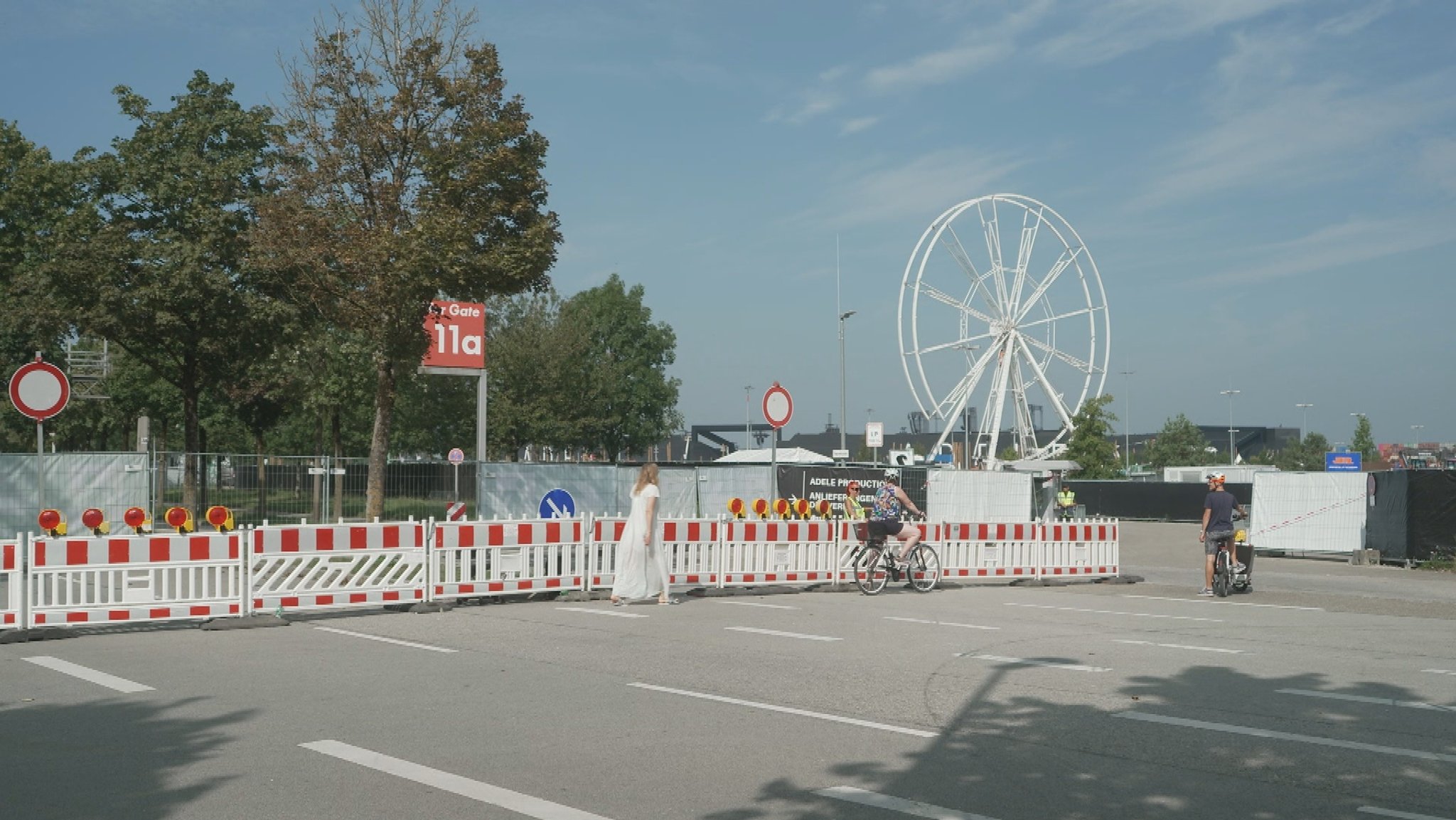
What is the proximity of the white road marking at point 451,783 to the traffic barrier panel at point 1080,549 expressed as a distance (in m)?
15.8

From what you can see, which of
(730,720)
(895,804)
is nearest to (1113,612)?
(730,720)

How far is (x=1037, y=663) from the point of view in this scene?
10445 mm

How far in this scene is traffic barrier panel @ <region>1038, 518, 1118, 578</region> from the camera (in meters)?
21.3

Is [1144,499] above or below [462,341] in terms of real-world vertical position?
below

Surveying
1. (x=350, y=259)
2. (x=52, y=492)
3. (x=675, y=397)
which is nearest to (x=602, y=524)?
(x=350, y=259)

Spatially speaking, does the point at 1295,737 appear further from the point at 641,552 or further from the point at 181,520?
the point at 181,520

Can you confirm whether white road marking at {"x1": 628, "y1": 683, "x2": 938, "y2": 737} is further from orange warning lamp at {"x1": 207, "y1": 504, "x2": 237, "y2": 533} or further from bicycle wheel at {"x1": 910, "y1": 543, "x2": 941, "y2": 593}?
bicycle wheel at {"x1": 910, "y1": 543, "x2": 941, "y2": 593}

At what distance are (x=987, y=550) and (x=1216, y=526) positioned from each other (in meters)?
3.56

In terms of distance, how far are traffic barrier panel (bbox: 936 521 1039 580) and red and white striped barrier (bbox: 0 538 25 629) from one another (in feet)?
39.4

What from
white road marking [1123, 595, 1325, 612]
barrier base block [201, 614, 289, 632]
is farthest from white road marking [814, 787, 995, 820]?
white road marking [1123, 595, 1325, 612]

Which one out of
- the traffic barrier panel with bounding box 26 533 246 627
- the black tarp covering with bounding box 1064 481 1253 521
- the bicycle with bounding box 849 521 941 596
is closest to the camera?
the traffic barrier panel with bounding box 26 533 246 627

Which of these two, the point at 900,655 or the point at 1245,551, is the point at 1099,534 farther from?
the point at 900,655

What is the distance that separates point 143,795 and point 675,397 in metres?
69.3

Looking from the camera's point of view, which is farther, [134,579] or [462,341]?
[462,341]
